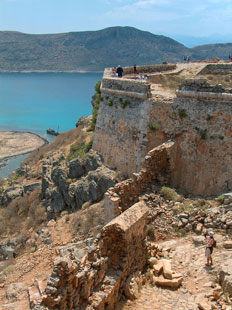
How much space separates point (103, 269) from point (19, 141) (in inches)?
2009

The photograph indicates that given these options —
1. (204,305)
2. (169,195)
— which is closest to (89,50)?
(169,195)

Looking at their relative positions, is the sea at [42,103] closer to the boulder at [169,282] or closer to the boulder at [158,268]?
the boulder at [158,268]

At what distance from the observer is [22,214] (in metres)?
19.5

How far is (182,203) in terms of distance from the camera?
9.93 metres

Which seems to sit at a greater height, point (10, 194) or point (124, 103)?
point (124, 103)

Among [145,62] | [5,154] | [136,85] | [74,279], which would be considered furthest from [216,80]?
[145,62]

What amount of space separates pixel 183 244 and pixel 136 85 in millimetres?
8432

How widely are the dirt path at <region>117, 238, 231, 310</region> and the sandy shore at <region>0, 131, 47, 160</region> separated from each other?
42426mm

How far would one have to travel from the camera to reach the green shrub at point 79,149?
60.3 ft

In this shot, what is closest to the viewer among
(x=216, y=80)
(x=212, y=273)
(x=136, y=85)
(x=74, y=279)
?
(x=74, y=279)

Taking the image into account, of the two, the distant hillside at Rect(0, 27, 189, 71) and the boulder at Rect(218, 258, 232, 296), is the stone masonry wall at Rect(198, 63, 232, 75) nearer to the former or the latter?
the boulder at Rect(218, 258, 232, 296)

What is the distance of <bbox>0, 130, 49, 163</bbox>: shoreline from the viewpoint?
4880 cm

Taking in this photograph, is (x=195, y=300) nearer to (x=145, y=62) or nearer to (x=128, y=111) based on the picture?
(x=128, y=111)

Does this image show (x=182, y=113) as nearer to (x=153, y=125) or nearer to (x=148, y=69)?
(x=153, y=125)
